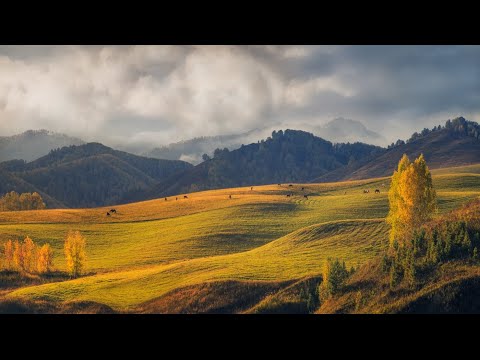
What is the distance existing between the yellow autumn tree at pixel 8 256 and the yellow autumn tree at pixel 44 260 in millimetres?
1192

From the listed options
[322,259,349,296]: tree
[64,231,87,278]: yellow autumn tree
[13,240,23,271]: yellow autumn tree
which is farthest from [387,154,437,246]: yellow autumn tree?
[13,240,23,271]: yellow autumn tree

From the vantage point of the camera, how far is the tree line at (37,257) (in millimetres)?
23688

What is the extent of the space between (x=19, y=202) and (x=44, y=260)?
12.0 meters

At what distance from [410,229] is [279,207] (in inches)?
A: 297

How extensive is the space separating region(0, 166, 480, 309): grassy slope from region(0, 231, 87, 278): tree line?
1.51 feet

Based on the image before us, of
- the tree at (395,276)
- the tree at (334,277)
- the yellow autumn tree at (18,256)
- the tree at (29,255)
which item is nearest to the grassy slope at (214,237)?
the tree at (334,277)

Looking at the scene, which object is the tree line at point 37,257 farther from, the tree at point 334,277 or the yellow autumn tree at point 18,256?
the tree at point 334,277

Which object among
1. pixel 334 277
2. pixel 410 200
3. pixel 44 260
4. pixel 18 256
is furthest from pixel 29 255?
pixel 410 200

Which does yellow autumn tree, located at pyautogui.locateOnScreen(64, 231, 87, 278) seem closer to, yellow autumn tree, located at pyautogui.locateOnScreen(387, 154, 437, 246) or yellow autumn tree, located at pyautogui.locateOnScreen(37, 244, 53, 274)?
yellow autumn tree, located at pyautogui.locateOnScreen(37, 244, 53, 274)

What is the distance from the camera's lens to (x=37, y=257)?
24.2 m

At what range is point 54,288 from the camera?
2277 centimetres

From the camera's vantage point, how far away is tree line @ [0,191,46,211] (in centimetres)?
3195
